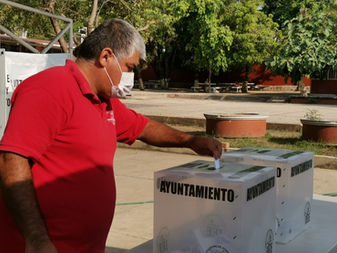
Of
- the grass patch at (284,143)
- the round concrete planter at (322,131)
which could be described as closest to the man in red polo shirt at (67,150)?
the grass patch at (284,143)

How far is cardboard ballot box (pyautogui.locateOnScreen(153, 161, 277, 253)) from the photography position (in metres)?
2.29

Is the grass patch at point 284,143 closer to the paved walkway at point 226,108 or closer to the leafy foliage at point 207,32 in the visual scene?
the paved walkway at point 226,108

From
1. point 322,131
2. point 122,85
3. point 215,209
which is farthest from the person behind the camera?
point 322,131

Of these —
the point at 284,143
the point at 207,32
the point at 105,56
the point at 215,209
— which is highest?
the point at 207,32

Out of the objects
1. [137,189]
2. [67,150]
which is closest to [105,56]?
[67,150]

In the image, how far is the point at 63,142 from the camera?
189 centimetres

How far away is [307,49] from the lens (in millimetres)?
25281

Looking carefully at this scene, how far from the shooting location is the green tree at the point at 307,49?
25359 millimetres

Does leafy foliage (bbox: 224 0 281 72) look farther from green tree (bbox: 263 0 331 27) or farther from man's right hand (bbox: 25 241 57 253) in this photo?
man's right hand (bbox: 25 241 57 253)

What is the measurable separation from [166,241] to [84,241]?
621mm

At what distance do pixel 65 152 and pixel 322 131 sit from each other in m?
9.21

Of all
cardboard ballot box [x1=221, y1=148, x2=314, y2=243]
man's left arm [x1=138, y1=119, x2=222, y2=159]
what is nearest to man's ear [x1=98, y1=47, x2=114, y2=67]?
man's left arm [x1=138, y1=119, x2=222, y2=159]

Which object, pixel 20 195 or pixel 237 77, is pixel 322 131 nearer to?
pixel 20 195

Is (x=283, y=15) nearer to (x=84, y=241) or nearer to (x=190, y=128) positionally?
(x=190, y=128)
